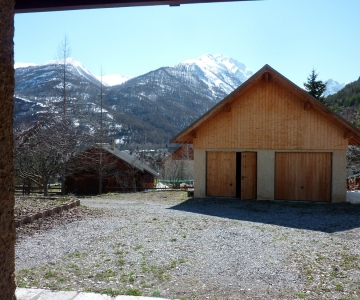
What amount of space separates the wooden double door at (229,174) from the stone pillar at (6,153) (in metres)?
14.1

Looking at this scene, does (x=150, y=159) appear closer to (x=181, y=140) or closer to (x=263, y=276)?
(x=181, y=140)

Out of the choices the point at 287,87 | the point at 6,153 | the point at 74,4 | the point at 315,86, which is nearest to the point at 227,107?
the point at 287,87

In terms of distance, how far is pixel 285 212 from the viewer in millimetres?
12672

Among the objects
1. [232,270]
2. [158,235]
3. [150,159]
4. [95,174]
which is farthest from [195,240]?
[150,159]

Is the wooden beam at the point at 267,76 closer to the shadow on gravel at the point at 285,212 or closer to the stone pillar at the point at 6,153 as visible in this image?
the shadow on gravel at the point at 285,212

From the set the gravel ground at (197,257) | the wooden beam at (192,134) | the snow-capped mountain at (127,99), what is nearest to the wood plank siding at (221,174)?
the wooden beam at (192,134)

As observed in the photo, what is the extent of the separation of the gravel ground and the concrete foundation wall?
4.59 m

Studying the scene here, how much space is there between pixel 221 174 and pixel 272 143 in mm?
2705

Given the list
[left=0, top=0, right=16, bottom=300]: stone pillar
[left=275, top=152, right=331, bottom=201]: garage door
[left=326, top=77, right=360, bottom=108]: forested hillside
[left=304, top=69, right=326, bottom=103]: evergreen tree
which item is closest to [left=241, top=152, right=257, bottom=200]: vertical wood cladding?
[left=275, top=152, right=331, bottom=201]: garage door

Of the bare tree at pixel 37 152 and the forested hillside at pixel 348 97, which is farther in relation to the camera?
the forested hillside at pixel 348 97

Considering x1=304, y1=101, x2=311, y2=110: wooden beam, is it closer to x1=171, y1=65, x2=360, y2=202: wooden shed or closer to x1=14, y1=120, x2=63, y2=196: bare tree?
x1=171, y1=65, x2=360, y2=202: wooden shed

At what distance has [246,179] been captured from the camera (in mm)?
16125

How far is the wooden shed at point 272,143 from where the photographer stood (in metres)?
15.1

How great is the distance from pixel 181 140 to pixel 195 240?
944cm
